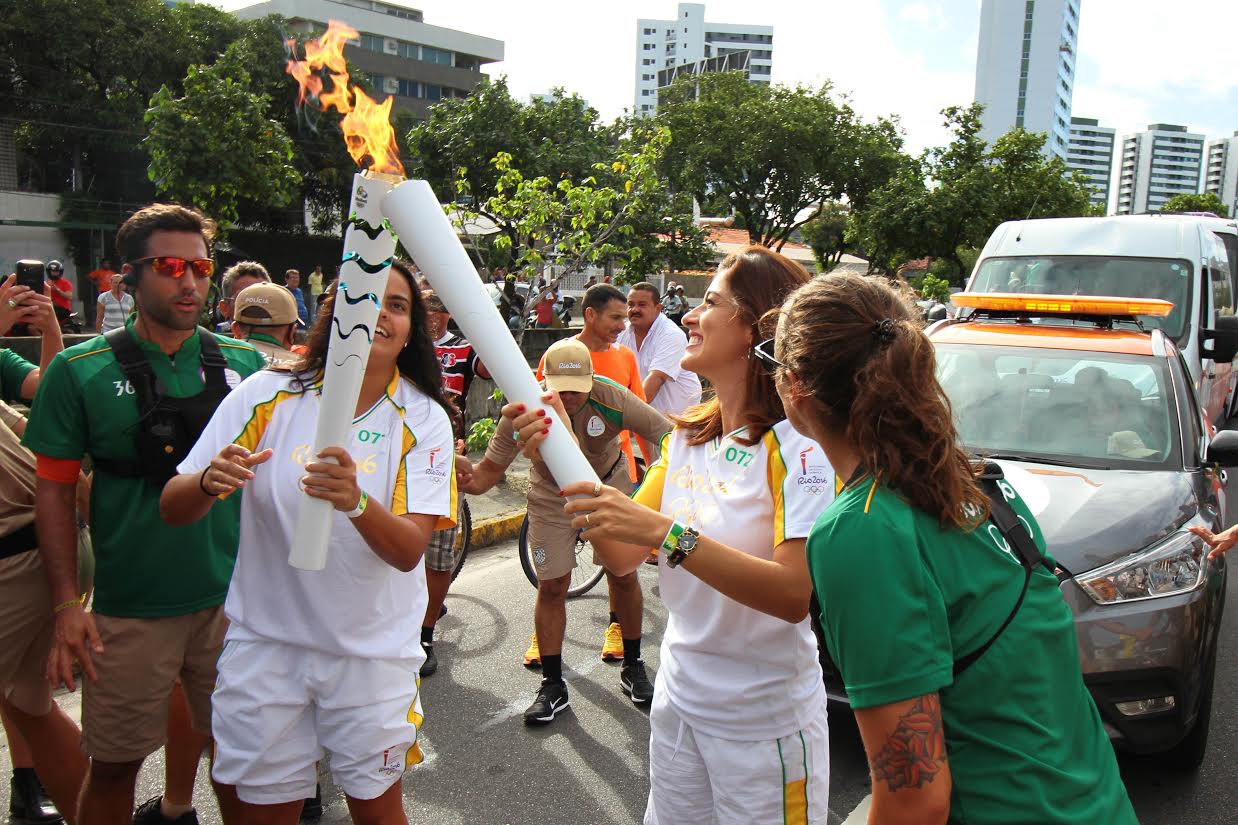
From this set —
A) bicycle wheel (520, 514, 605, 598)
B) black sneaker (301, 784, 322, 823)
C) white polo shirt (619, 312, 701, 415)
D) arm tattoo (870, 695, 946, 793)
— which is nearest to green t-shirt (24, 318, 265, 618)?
black sneaker (301, 784, 322, 823)

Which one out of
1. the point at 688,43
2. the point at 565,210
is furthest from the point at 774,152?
the point at 688,43

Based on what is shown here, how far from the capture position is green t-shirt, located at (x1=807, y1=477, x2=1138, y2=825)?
1369mm

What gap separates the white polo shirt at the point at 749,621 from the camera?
2088mm

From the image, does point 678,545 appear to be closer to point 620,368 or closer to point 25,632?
point 25,632

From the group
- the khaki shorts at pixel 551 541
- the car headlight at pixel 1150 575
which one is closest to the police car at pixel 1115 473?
the car headlight at pixel 1150 575

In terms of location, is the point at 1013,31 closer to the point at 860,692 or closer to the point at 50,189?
the point at 50,189

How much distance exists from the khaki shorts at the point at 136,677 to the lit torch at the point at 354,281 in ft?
3.42

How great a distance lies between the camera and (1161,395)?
15.1 ft

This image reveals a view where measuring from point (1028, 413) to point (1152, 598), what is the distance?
4.51 ft

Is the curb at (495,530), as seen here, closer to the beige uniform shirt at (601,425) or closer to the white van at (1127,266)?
the beige uniform shirt at (601,425)

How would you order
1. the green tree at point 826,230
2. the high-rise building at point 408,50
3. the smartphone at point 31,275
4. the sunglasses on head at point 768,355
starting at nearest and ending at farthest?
the sunglasses on head at point 768,355, the smartphone at point 31,275, the green tree at point 826,230, the high-rise building at point 408,50

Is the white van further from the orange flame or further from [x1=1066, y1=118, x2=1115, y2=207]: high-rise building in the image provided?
[x1=1066, y1=118, x2=1115, y2=207]: high-rise building

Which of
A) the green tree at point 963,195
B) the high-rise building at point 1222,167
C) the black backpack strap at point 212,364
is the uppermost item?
the high-rise building at point 1222,167

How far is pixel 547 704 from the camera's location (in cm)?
424
